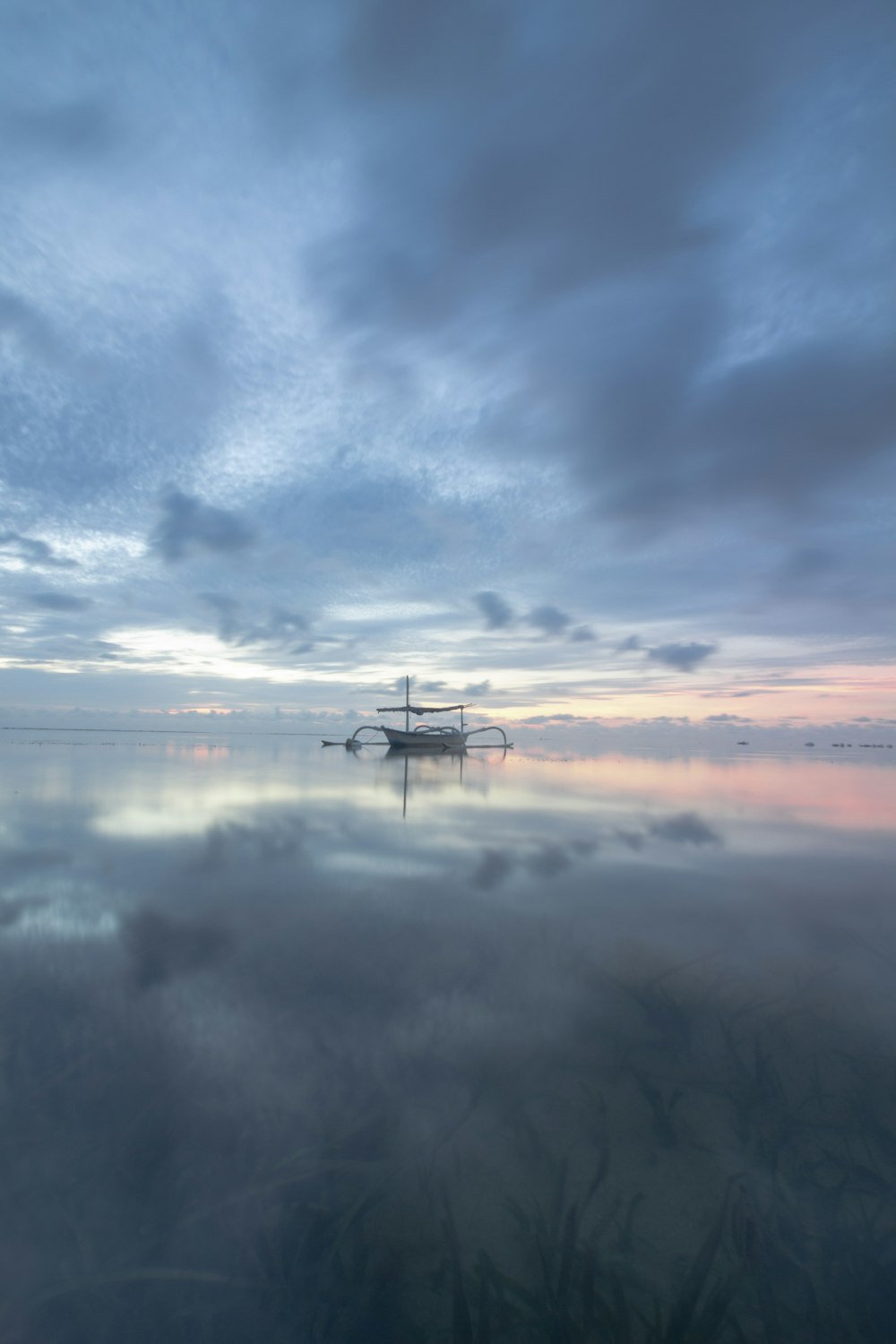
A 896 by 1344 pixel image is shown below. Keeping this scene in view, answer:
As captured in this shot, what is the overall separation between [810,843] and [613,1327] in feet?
63.9

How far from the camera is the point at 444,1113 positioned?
548 cm

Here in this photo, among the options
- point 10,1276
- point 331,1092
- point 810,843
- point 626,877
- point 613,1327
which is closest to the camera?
point 613,1327

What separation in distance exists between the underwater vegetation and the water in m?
0.02

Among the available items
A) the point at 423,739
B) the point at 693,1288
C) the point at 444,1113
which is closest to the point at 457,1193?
the point at 444,1113

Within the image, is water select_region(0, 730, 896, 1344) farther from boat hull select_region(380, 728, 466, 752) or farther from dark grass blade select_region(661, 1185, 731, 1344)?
boat hull select_region(380, 728, 466, 752)

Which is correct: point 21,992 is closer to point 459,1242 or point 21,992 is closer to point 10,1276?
point 10,1276

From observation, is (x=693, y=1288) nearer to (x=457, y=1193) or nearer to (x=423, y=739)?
(x=457, y=1193)

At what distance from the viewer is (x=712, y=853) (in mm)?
17484

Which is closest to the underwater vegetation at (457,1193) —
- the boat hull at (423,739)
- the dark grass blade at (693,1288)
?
the dark grass blade at (693,1288)

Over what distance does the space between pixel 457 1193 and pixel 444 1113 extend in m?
0.91

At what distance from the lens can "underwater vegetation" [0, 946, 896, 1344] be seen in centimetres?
372

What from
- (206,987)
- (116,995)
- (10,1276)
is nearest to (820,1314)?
(10,1276)

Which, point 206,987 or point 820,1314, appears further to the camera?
point 206,987

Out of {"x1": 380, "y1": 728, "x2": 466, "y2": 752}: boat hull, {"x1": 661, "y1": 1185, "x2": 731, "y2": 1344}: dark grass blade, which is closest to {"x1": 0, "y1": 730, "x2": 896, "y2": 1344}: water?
{"x1": 661, "y1": 1185, "x2": 731, "y2": 1344}: dark grass blade
